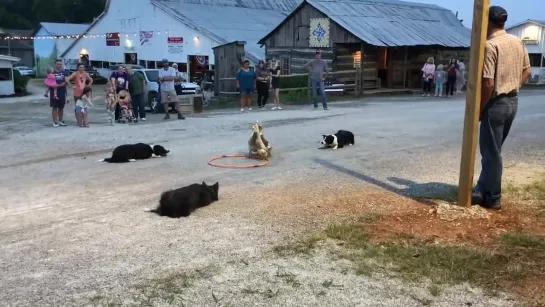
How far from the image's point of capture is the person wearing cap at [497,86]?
4820mm

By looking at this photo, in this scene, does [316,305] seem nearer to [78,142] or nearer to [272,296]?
[272,296]

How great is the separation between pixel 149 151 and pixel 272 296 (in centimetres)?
562

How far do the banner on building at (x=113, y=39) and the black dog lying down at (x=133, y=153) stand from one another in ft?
122

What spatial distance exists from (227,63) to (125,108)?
1168 cm

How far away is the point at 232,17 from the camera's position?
1417 inches

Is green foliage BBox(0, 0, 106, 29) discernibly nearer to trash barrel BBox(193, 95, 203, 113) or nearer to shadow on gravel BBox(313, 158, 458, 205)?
trash barrel BBox(193, 95, 203, 113)

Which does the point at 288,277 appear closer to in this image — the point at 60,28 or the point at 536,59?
the point at 536,59

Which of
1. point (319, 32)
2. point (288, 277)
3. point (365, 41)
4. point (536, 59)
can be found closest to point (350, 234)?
point (288, 277)

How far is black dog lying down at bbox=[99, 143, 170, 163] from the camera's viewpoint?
330 inches

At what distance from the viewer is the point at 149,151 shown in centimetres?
865

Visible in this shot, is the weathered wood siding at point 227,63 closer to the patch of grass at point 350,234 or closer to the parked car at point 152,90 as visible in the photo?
the parked car at point 152,90

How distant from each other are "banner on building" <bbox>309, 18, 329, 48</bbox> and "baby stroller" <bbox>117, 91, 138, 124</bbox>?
1411cm

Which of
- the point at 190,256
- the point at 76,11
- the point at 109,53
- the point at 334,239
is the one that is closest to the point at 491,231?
the point at 334,239

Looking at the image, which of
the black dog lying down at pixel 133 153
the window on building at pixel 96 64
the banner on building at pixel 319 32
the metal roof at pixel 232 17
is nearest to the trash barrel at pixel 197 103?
the black dog lying down at pixel 133 153
